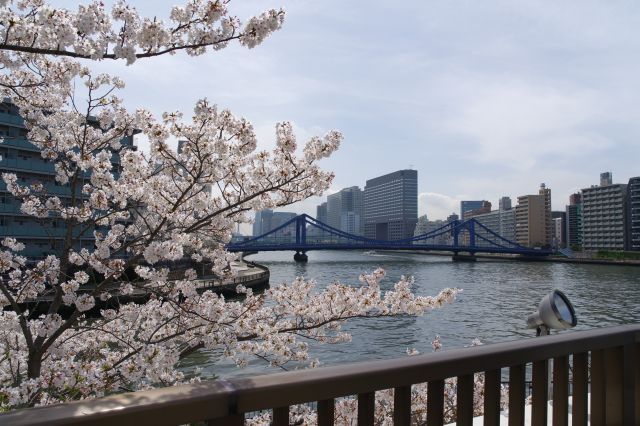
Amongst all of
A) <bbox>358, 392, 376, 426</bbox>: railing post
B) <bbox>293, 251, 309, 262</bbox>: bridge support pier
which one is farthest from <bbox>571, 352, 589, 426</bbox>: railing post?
<bbox>293, 251, 309, 262</bbox>: bridge support pier

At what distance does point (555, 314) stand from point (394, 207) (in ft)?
511

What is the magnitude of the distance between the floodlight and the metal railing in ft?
1.50

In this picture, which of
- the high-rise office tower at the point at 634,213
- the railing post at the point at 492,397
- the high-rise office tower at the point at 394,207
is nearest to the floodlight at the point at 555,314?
the railing post at the point at 492,397

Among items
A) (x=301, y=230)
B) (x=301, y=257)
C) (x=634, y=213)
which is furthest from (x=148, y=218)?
(x=634, y=213)

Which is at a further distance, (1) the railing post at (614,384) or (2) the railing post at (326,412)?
(1) the railing post at (614,384)

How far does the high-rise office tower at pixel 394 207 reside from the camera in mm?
152125

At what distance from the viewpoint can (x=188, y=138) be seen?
421cm

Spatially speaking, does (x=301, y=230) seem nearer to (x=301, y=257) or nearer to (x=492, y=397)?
(x=301, y=257)

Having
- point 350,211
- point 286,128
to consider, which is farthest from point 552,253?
point 350,211

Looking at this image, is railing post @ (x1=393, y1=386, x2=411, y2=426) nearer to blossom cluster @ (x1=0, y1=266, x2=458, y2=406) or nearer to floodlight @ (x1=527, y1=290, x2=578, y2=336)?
floodlight @ (x1=527, y1=290, x2=578, y2=336)

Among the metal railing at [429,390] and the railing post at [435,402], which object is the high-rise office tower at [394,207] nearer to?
the metal railing at [429,390]

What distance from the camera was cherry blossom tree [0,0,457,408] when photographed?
10.8 ft

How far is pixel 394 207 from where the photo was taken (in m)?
157

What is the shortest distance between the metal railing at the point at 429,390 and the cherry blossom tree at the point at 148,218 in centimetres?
243
